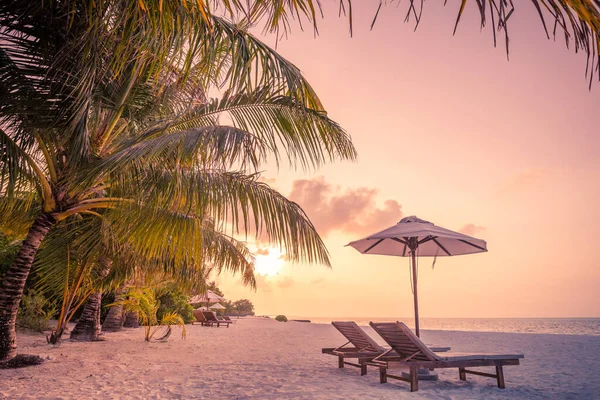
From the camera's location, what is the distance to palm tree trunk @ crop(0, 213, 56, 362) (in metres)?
5.95

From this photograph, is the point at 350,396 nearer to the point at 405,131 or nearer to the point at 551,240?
the point at 405,131

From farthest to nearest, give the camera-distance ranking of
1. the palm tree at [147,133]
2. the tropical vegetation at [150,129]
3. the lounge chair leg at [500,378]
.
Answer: the lounge chair leg at [500,378] → the palm tree at [147,133] → the tropical vegetation at [150,129]

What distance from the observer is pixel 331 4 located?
159 centimetres

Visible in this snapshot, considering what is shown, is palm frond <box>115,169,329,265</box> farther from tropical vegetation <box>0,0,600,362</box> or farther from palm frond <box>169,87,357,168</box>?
palm frond <box>169,87,357,168</box>

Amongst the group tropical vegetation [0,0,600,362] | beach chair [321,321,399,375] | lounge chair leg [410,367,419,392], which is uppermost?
tropical vegetation [0,0,600,362]

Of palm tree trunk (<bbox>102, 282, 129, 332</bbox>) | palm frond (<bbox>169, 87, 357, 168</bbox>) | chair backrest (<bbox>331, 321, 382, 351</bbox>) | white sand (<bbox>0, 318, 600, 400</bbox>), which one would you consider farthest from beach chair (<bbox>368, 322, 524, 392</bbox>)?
palm tree trunk (<bbox>102, 282, 129, 332</bbox>)

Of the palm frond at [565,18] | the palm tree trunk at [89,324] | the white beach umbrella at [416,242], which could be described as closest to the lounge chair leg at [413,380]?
the white beach umbrella at [416,242]

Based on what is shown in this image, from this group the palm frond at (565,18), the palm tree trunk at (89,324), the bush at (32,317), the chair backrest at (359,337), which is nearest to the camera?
the palm frond at (565,18)

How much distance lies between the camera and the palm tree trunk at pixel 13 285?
5.95 meters

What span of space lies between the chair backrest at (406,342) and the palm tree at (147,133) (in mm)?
1266

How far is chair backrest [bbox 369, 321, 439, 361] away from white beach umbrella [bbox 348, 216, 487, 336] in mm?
1048

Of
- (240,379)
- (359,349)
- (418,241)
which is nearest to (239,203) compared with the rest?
(240,379)

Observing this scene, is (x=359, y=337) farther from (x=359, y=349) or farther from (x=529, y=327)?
(x=529, y=327)

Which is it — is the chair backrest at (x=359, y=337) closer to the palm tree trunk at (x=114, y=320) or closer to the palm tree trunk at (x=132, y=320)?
the palm tree trunk at (x=114, y=320)
